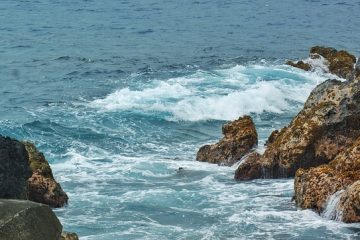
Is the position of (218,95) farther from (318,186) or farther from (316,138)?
(318,186)

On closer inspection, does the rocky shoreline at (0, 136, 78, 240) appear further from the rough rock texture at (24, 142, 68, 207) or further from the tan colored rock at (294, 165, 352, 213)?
the tan colored rock at (294, 165, 352, 213)

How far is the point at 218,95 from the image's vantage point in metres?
40.0

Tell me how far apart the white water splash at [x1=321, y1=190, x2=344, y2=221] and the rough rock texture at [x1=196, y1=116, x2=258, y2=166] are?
741 centimetres

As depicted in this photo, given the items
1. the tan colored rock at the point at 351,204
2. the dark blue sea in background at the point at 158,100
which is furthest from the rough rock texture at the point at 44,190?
the tan colored rock at the point at 351,204

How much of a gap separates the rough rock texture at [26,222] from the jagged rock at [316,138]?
45.0 ft

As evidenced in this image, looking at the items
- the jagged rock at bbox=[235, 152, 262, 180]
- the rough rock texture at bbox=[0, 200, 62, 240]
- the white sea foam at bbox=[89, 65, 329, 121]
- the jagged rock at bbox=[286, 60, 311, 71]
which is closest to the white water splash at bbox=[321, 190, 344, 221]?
the jagged rock at bbox=[235, 152, 262, 180]

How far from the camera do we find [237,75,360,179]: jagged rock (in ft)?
79.4

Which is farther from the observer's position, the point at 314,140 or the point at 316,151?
the point at 314,140

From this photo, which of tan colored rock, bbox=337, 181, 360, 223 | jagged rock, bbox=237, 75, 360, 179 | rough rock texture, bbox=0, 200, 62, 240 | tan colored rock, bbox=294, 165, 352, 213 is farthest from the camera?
jagged rock, bbox=237, 75, 360, 179

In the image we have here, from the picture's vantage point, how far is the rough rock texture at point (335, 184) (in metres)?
18.7

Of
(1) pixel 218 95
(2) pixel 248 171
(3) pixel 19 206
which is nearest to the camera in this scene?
(3) pixel 19 206

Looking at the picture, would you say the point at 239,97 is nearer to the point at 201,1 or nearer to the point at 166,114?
the point at 166,114

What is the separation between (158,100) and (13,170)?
998 inches

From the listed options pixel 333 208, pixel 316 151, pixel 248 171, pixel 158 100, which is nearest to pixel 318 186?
pixel 333 208
